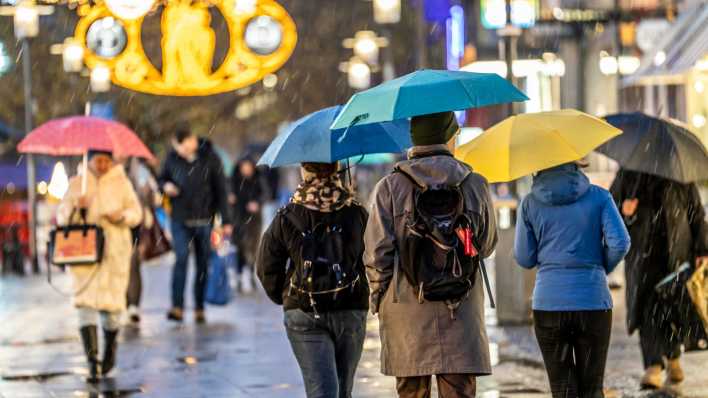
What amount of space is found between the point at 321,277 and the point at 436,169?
0.98 m

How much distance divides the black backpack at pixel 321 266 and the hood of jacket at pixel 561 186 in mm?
1212

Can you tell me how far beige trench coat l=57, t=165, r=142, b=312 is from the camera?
11.9 metres

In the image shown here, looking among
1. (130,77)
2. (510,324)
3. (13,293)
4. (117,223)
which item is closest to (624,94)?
(13,293)

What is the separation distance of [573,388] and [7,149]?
122ft

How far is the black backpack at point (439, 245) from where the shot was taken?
664 centimetres

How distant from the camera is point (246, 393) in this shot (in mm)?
10719

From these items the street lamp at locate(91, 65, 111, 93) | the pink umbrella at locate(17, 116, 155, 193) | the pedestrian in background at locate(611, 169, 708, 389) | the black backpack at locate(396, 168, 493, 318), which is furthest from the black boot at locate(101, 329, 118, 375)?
the street lamp at locate(91, 65, 111, 93)

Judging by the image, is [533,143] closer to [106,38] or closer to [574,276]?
[574,276]

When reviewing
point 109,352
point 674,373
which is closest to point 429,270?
point 674,373

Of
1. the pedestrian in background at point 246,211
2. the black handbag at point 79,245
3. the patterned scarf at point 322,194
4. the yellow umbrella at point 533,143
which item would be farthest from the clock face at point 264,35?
the patterned scarf at point 322,194

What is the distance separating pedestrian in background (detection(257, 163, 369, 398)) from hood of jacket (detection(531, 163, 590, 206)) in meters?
1.08

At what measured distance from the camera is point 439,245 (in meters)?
6.63

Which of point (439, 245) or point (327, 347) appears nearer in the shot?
point (439, 245)

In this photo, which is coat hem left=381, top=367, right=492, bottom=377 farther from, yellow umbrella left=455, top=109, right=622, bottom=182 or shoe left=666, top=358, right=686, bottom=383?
shoe left=666, top=358, right=686, bottom=383
